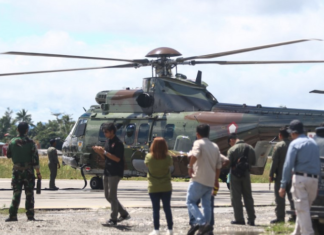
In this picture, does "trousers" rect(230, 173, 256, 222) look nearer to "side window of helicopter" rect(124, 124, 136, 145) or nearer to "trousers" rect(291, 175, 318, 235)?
"trousers" rect(291, 175, 318, 235)

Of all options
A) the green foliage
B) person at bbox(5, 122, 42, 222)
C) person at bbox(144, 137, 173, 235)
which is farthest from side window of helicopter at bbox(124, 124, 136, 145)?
the green foliage

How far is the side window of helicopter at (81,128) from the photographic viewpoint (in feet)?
76.6

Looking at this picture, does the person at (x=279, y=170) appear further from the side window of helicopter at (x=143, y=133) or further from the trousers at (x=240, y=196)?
the side window of helicopter at (x=143, y=133)

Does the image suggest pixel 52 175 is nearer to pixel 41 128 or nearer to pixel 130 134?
pixel 130 134

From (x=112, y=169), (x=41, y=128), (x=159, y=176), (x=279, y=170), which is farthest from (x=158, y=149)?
(x=41, y=128)

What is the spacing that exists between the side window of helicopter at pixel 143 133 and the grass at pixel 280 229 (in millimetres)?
9876

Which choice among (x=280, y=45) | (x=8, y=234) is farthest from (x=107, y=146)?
(x=280, y=45)

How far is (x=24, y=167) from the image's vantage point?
1272cm

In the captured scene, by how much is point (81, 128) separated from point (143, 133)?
291 centimetres

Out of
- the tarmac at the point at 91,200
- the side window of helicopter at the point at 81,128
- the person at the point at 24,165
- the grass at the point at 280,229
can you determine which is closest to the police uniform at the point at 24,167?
the person at the point at 24,165

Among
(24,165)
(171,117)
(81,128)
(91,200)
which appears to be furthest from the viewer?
(81,128)

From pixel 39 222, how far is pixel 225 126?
30.5 feet

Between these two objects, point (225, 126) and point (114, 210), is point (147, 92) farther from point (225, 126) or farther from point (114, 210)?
point (114, 210)

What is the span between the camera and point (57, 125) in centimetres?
14000
